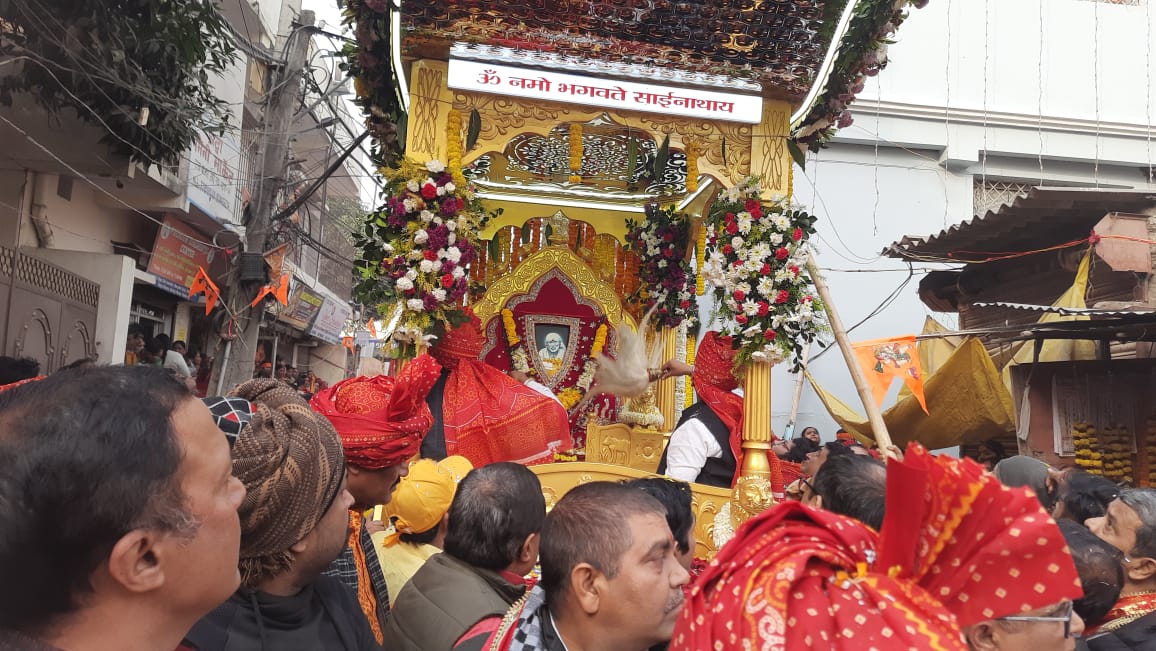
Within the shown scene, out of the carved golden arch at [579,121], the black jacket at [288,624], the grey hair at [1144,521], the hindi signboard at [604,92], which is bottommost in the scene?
the black jacket at [288,624]

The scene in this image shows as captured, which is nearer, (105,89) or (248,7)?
(105,89)

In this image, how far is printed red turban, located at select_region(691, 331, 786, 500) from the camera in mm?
6367

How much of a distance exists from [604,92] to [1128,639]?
4866 millimetres

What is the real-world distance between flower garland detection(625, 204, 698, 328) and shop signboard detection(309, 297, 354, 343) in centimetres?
1375

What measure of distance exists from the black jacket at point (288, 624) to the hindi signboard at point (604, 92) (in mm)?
4696

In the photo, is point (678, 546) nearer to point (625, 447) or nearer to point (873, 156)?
point (625, 447)

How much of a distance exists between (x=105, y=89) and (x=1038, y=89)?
1318 cm

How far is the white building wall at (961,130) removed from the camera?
45.2ft

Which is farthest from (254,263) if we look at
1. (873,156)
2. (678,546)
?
(678,546)

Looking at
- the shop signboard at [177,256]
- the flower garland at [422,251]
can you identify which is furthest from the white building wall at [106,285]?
the flower garland at [422,251]

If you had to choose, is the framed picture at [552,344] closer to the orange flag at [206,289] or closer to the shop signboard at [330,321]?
the orange flag at [206,289]

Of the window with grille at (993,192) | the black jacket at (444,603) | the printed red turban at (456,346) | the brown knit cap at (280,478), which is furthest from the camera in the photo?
the window with grille at (993,192)

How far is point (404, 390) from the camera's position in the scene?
9.68 feet

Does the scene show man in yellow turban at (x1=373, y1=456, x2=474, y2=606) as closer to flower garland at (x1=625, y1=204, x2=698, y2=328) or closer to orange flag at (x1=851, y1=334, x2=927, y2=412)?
flower garland at (x1=625, y1=204, x2=698, y2=328)
